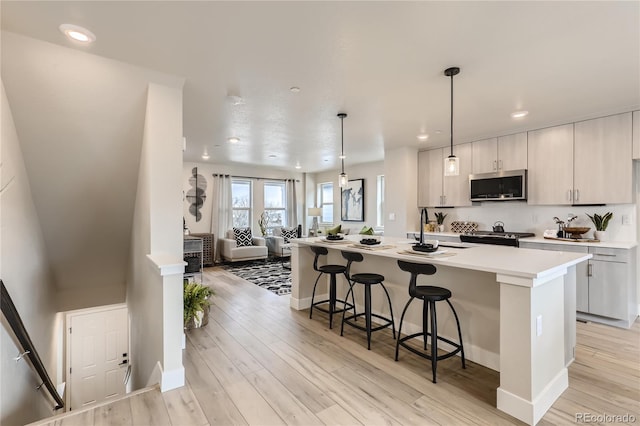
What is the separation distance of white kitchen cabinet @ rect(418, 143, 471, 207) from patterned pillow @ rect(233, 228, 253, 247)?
4.31 meters

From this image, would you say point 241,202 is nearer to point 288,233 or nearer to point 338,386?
point 288,233

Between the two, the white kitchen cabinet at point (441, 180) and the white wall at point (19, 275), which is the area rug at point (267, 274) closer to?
the white wall at point (19, 275)

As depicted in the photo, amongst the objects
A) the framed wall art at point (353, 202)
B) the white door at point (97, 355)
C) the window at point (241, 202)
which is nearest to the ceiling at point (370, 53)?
the white door at point (97, 355)

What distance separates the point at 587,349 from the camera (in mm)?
2947

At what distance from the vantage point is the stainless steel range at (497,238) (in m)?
4.29

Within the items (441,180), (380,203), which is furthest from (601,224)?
(380,203)

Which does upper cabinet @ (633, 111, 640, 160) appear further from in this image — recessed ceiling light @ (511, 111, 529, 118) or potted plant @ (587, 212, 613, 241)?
recessed ceiling light @ (511, 111, 529, 118)

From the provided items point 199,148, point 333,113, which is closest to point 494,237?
point 333,113

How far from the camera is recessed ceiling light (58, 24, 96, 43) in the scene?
6.37 ft

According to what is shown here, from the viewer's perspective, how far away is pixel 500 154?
475 centimetres

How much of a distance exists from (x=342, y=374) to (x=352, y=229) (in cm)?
588

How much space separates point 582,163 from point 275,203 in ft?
23.1

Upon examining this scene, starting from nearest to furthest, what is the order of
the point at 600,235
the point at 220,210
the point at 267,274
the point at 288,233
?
the point at 600,235, the point at 267,274, the point at 220,210, the point at 288,233

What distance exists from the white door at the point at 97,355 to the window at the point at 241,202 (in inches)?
157
